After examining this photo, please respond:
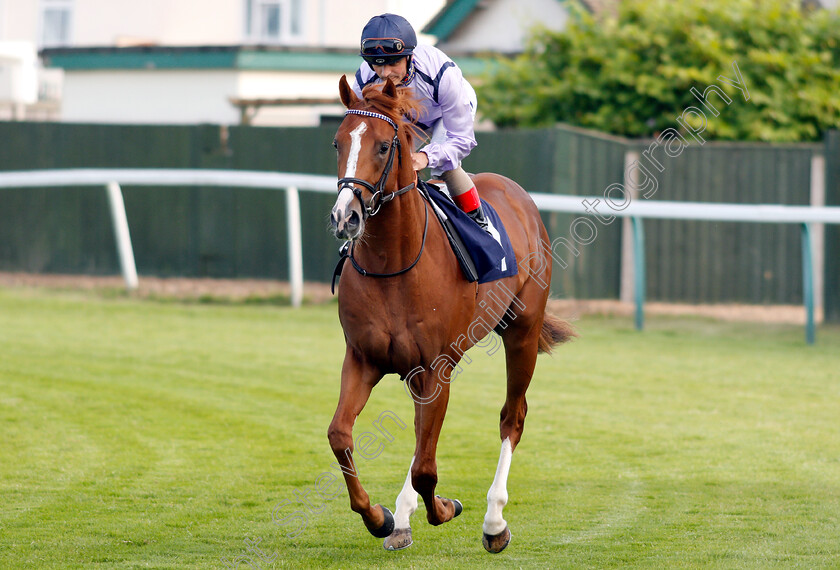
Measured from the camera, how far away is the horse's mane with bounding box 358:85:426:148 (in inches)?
155

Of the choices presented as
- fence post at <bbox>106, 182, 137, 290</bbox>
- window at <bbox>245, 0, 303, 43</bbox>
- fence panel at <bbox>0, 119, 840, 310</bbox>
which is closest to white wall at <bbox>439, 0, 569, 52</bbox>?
window at <bbox>245, 0, 303, 43</bbox>

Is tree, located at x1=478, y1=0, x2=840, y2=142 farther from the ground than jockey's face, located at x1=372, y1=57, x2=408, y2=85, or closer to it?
farther from the ground

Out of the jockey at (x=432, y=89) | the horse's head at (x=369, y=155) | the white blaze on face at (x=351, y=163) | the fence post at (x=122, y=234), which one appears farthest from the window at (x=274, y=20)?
the white blaze on face at (x=351, y=163)

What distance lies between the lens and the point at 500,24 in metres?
18.2

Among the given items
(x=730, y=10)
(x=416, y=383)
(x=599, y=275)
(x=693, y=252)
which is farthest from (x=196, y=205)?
(x=416, y=383)

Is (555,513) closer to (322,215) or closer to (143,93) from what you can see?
(322,215)

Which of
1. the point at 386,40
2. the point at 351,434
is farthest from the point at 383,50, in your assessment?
the point at 351,434

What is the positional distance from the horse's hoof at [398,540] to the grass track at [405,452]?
48 millimetres

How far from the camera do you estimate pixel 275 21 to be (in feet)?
A: 63.5

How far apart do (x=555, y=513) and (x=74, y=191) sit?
9.23 meters

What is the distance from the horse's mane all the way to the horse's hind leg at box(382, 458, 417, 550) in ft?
4.31

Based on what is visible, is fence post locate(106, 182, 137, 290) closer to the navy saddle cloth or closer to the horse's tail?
the horse's tail

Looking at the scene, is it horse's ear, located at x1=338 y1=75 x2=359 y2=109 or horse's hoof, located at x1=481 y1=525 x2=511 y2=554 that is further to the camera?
horse's hoof, located at x1=481 y1=525 x2=511 y2=554

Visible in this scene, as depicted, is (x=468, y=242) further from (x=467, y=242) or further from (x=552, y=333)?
(x=552, y=333)
